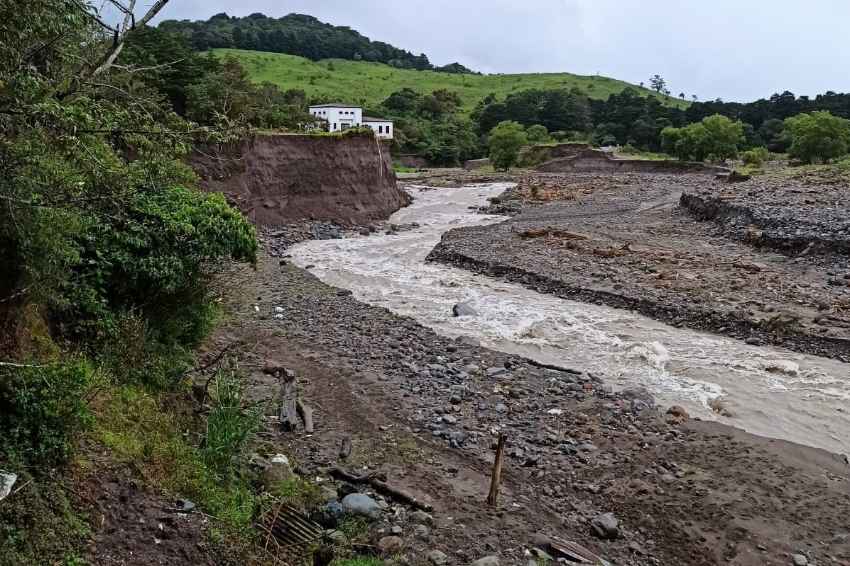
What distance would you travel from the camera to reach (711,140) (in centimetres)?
6612

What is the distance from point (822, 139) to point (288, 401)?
59633 millimetres

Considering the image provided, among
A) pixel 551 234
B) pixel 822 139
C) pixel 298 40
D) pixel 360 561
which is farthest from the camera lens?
pixel 298 40

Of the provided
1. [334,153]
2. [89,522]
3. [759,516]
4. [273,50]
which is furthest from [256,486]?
[273,50]

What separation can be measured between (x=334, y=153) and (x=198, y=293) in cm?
2475

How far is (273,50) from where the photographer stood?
13150 centimetres

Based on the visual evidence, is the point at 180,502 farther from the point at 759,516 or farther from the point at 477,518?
the point at 759,516

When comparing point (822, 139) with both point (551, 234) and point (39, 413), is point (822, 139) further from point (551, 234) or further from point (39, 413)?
point (39, 413)

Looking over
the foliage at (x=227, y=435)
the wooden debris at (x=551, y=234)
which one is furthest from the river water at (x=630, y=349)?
the foliage at (x=227, y=435)

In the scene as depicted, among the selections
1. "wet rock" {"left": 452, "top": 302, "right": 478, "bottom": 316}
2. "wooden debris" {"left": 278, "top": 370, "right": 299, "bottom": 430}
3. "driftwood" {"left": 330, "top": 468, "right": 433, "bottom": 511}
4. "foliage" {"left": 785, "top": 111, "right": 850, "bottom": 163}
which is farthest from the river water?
"foliage" {"left": 785, "top": 111, "right": 850, "bottom": 163}

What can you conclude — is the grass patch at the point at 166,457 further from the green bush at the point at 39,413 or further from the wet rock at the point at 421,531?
the wet rock at the point at 421,531

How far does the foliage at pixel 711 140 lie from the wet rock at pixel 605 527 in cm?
6500

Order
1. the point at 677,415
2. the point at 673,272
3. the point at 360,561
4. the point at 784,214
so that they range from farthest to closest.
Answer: the point at 784,214, the point at 673,272, the point at 677,415, the point at 360,561

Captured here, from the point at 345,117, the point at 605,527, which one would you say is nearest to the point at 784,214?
the point at 605,527

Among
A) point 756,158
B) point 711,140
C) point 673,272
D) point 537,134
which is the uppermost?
point 537,134
